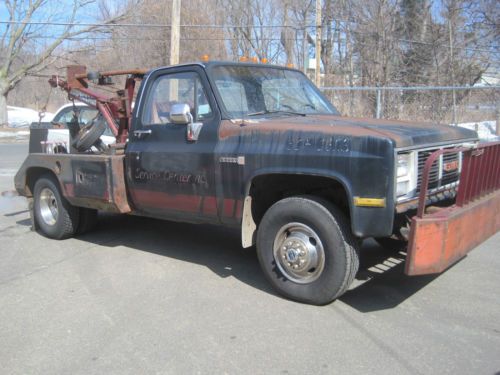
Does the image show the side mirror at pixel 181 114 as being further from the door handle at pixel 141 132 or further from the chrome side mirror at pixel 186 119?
the door handle at pixel 141 132

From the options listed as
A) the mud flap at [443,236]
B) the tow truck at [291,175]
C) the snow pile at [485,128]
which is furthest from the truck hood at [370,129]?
the snow pile at [485,128]

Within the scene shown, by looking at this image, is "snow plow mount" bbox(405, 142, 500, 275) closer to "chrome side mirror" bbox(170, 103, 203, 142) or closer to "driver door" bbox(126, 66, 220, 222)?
"driver door" bbox(126, 66, 220, 222)

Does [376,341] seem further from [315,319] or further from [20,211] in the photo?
[20,211]

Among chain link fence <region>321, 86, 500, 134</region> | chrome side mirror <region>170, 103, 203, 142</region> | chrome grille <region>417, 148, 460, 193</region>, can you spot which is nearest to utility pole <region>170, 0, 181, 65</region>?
chain link fence <region>321, 86, 500, 134</region>

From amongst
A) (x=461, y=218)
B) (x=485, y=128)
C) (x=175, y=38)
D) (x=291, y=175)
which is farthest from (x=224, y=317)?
(x=175, y=38)

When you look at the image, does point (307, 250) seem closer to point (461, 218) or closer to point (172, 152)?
point (461, 218)

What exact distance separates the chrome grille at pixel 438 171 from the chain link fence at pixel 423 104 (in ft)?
21.8

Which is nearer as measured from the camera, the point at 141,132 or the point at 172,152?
the point at 172,152

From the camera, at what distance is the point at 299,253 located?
161 inches

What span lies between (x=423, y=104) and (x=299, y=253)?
9.54 m

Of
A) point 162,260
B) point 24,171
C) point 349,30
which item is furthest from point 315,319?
point 349,30

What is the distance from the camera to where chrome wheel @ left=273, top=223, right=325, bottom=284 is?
4.05m

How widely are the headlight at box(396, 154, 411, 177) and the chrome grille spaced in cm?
16

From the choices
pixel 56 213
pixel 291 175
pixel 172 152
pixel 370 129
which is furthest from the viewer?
pixel 56 213
